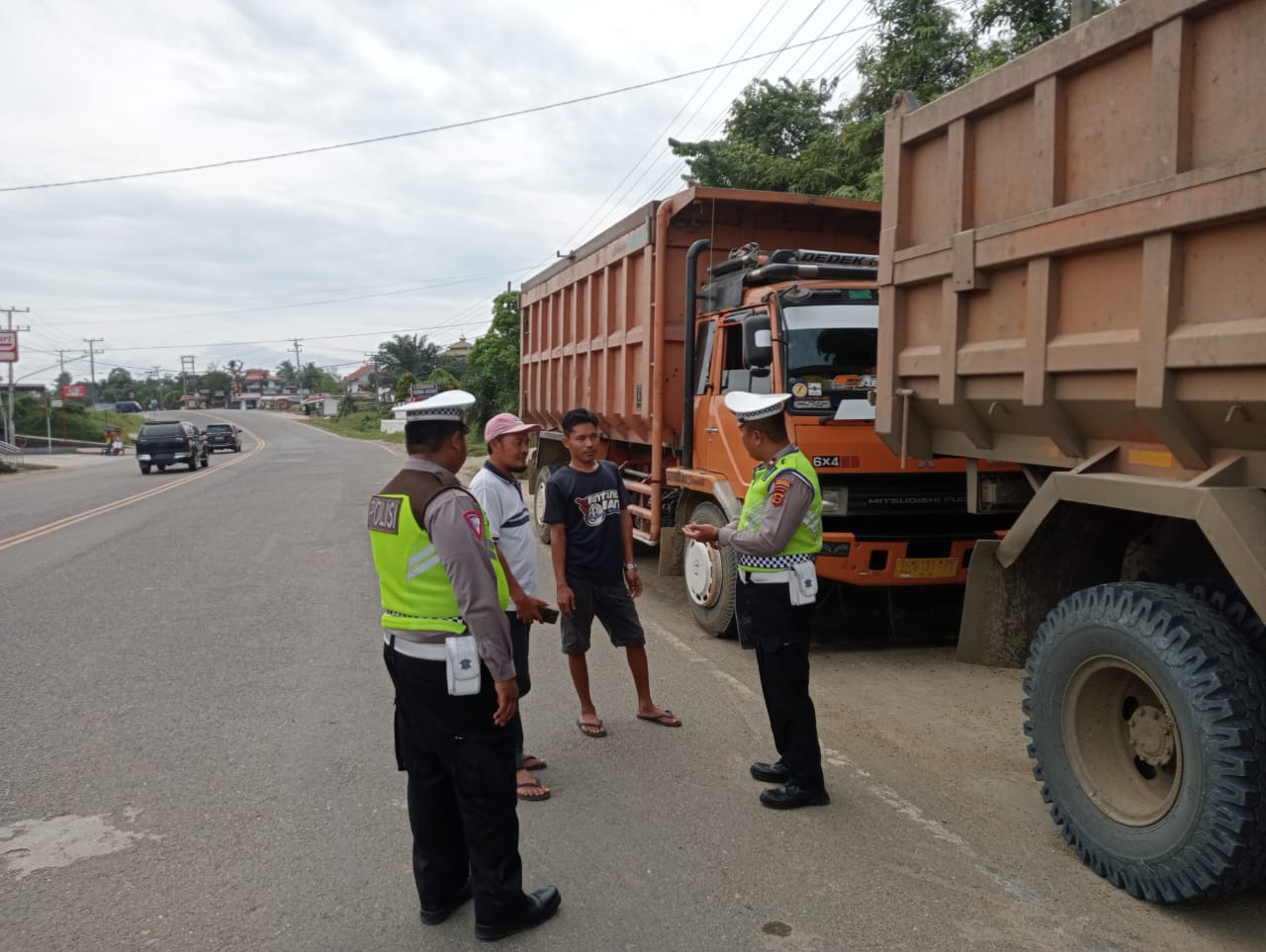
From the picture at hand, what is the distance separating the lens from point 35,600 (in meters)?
8.12

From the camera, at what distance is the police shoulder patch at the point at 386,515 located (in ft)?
9.39

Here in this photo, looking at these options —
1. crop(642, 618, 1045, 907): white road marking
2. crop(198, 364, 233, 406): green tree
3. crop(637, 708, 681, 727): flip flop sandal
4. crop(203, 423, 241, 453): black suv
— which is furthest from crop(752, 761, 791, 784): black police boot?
crop(198, 364, 233, 406): green tree

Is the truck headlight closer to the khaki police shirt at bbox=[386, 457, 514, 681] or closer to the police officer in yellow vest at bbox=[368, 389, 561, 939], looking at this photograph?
the police officer in yellow vest at bbox=[368, 389, 561, 939]

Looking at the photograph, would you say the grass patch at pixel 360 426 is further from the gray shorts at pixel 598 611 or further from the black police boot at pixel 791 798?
the black police boot at pixel 791 798

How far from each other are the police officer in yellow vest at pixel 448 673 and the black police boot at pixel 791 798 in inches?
45.5

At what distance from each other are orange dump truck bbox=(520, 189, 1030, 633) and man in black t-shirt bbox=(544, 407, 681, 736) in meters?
1.48

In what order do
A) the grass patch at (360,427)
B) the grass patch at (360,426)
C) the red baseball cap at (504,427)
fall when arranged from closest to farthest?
1. the red baseball cap at (504,427)
2. the grass patch at (360,427)
3. the grass patch at (360,426)

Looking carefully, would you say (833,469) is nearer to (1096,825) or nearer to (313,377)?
(1096,825)

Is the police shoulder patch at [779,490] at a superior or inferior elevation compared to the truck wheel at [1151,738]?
superior

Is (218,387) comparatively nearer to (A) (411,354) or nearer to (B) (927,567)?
(A) (411,354)

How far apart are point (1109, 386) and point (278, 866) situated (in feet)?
11.1

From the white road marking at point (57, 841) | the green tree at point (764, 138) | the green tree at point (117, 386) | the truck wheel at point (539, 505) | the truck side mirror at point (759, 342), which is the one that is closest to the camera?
the white road marking at point (57, 841)

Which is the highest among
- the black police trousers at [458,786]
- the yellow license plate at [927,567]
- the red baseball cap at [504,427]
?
the red baseball cap at [504,427]

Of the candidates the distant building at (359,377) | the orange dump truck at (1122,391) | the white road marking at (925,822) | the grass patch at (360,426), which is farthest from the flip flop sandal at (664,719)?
the distant building at (359,377)
